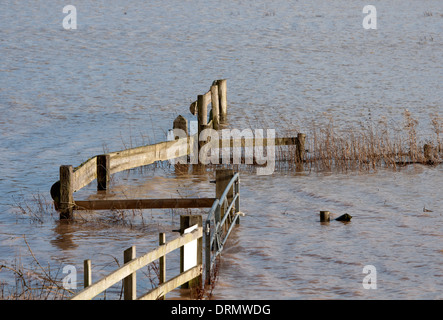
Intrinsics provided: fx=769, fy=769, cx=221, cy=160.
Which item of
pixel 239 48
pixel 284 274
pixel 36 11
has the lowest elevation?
pixel 284 274

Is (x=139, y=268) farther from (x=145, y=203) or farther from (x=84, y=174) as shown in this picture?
(x=84, y=174)

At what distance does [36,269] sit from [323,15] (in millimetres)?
44788

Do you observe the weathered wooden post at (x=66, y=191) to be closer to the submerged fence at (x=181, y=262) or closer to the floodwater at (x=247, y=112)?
the floodwater at (x=247, y=112)

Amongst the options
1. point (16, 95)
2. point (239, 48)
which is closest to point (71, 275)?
point (16, 95)

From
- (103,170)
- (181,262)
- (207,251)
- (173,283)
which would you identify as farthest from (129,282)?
(103,170)

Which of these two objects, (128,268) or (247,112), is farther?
(247,112)

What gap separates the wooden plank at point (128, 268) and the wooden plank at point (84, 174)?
3.60 meters

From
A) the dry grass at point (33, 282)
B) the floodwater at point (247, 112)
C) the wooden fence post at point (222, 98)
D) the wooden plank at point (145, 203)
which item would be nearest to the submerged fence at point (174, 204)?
the wooden plank at point (145, 203)

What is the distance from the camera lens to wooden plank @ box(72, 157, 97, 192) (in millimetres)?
11000

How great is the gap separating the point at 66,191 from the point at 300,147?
7253mm

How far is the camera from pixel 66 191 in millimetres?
10945

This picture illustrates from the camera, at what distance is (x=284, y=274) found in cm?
920

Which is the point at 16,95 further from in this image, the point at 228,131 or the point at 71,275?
the point at 71,275

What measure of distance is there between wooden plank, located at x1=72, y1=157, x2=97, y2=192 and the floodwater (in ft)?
2.17
